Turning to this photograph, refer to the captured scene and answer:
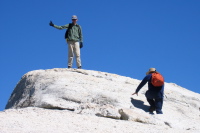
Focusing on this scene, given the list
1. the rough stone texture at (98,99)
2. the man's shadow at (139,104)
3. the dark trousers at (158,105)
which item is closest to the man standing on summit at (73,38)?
the rough stone texture at (98,99)

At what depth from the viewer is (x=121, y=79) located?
1580cm

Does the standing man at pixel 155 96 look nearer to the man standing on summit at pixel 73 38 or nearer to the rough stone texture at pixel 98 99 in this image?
the rough stone texture at pixel 98 99

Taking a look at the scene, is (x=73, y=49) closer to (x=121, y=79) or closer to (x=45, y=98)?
(x=121, y=79)

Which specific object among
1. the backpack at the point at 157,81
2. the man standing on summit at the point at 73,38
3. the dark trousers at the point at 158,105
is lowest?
the dark trousers at the point at 158,105

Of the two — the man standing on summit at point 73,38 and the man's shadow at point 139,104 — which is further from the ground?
the man standing on summit at point 73,38

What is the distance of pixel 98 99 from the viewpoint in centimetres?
1341

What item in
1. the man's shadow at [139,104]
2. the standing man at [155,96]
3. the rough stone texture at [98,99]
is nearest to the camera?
the rough stone texture at [98,99]

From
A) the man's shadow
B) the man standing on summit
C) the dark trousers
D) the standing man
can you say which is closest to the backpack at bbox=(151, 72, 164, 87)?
the standing man

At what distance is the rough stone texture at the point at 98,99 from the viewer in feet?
41.8

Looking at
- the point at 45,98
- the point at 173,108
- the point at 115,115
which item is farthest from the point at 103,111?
the point at 173,108

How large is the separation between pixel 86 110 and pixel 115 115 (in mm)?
966

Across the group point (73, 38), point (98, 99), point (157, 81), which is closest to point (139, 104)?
point (157, 81)

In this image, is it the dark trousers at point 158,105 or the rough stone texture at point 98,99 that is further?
the dark trousers at point 158,105

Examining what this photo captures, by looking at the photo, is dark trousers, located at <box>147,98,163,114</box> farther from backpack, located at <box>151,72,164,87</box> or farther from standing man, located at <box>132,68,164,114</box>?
Result: backpack, located at <box>151,72,164,87</box>
